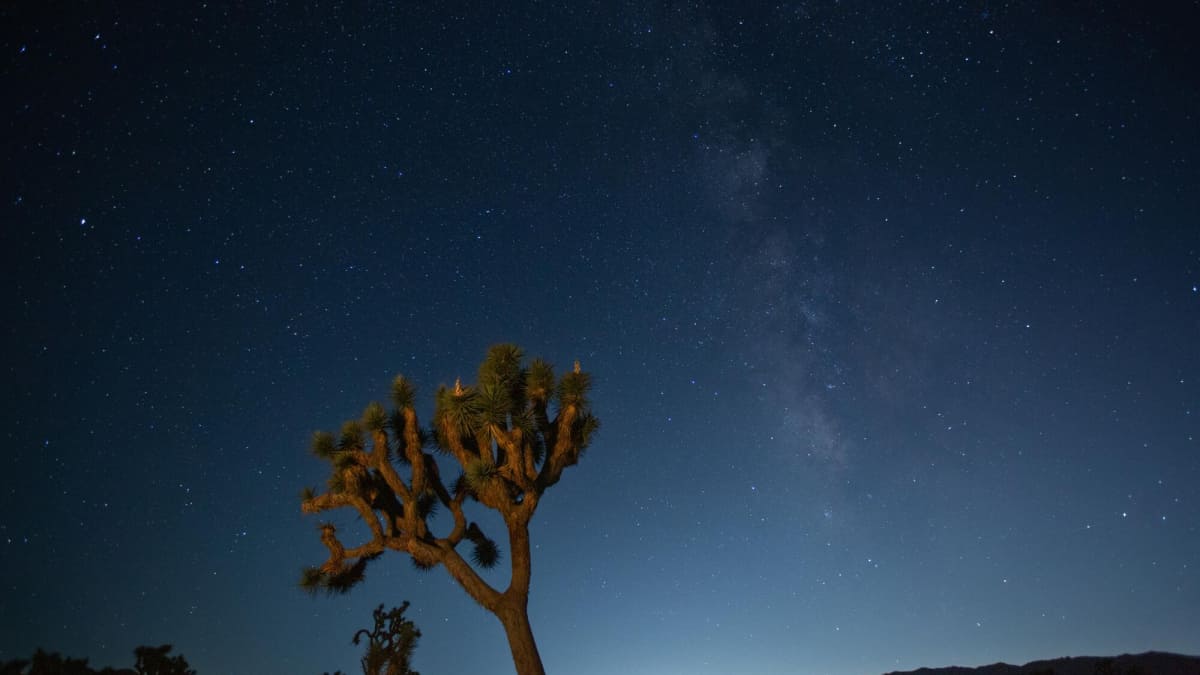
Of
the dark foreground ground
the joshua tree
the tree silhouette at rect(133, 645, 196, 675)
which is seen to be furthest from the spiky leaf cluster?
the dark foreground ground

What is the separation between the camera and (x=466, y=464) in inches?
463

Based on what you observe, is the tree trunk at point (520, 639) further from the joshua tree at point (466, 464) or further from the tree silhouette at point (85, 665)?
the tree silhouette at point (85, 665)

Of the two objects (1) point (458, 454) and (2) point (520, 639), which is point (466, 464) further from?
(2) point (520, 639)

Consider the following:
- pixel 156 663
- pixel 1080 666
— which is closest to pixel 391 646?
pixel 156 663

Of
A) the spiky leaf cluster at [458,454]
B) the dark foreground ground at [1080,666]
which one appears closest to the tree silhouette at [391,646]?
the spiky leaf cluster at [458,454]

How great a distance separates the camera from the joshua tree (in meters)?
11.3

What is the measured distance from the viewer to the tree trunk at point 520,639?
10.3m

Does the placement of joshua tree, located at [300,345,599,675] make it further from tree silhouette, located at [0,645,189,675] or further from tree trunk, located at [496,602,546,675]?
tree silhouette, located at [0,645,189,675]

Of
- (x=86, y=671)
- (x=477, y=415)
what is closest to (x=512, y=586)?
(x=477, y=415)

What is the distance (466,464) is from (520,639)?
3008 mm

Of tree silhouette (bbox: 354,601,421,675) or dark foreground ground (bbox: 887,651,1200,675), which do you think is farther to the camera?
dark foreground ground (bbox: 887,651,1200,675)

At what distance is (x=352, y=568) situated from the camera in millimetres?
12445

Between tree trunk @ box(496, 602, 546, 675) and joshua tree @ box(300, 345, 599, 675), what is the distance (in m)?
0.03

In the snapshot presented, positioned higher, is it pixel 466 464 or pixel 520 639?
pixel 466 464
